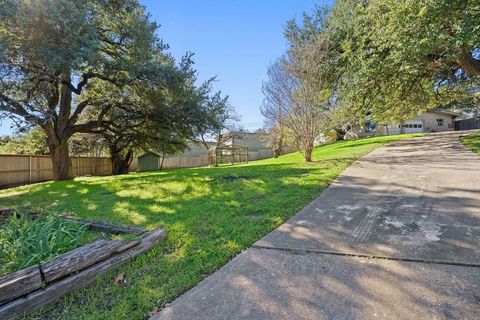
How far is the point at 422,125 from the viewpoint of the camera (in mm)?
32406

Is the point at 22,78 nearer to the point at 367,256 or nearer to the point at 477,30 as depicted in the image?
the point at 367,256

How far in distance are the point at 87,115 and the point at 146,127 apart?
5.36 meters

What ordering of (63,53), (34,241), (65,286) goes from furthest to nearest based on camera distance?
(63,53), (34,241), (65,286)

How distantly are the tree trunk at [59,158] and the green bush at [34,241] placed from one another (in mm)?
9814

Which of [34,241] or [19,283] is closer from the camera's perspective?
[19,283]

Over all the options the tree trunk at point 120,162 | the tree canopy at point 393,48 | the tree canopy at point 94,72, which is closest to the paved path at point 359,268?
the tree canopy at point 393,48

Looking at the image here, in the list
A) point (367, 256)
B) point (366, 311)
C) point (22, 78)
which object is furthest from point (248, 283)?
point (22, 78)

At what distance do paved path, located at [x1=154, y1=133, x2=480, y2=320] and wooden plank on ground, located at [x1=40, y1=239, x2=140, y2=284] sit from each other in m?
1.00

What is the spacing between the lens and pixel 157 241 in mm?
3434

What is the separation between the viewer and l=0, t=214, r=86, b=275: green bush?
9.48 ft

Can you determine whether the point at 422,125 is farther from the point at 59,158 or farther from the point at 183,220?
the point at 183,220

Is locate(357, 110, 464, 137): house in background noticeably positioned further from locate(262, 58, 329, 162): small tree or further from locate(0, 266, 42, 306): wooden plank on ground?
locate(0, 266, 42, 306): wooden plank on ground

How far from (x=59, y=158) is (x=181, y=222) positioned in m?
11.0

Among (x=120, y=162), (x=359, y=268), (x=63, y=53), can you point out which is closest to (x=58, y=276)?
(x=359, y=268)
